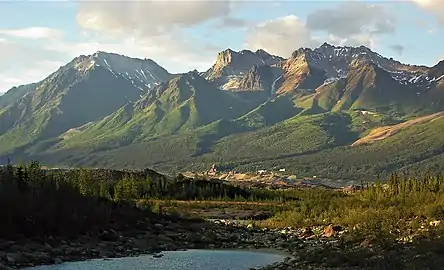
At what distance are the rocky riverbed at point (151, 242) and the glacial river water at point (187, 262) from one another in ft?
5.46

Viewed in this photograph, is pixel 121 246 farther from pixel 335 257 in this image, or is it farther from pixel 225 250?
pixel 335 257

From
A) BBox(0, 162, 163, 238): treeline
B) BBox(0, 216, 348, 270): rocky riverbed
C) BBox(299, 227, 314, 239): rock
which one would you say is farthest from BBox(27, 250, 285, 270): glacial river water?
BBox(299, 227, 314, 239): rock

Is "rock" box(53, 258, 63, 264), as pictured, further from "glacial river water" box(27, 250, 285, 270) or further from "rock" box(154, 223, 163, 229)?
"rock" box(154, 223, 163, 229)

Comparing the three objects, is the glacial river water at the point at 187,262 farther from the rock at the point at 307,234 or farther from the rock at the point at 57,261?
the rock at the point at 307,234

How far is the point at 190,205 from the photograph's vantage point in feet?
420

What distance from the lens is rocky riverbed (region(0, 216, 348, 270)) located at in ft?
148

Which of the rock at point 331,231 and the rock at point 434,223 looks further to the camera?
the rock at point 331,231

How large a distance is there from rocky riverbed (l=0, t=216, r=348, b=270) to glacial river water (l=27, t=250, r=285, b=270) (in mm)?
1663

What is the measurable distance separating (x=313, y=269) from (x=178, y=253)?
60.3 ft

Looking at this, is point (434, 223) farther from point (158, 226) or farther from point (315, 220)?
point (158, 226)

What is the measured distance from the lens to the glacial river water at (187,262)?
4350 cm

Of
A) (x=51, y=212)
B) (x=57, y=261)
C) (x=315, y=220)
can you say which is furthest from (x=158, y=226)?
(x=315, y=220)

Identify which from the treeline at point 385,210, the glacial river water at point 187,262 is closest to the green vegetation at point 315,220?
the treeline at point 385,210

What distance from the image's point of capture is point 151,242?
191 ft
